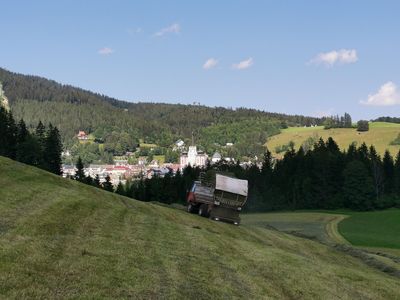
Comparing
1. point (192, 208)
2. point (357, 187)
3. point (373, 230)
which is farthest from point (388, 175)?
point (192, 208)

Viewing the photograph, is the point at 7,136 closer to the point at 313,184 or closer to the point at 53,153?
the point at 53,153

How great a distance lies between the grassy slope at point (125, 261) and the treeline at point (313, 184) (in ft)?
318

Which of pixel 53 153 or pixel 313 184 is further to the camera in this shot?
pixel 313 184

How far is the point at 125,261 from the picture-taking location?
18000 mm

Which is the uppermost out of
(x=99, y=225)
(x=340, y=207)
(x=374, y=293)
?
(x=99, y=225)

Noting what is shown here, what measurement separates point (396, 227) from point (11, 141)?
261ft

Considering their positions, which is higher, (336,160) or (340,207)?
(336,160)

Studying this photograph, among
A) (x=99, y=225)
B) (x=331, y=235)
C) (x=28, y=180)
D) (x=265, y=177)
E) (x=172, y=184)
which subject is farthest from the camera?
(x=265, y=177)

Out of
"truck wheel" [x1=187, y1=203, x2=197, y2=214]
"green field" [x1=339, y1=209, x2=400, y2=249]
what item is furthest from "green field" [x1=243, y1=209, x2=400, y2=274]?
"truck wheel" [x1=187, y1=203, x2=197, y2=214]

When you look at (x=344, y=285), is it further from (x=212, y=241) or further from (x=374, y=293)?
(x=212, y=241)

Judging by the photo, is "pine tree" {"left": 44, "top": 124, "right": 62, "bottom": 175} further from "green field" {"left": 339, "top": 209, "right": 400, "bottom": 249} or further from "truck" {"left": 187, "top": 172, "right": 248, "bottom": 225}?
"truck" {"left": 187, "top": 172, "right": 248, "bottom": 225}

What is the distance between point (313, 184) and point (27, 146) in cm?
7837

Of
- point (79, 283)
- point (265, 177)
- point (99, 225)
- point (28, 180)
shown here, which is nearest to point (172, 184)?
point (265, 177)

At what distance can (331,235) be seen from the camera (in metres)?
74.4
